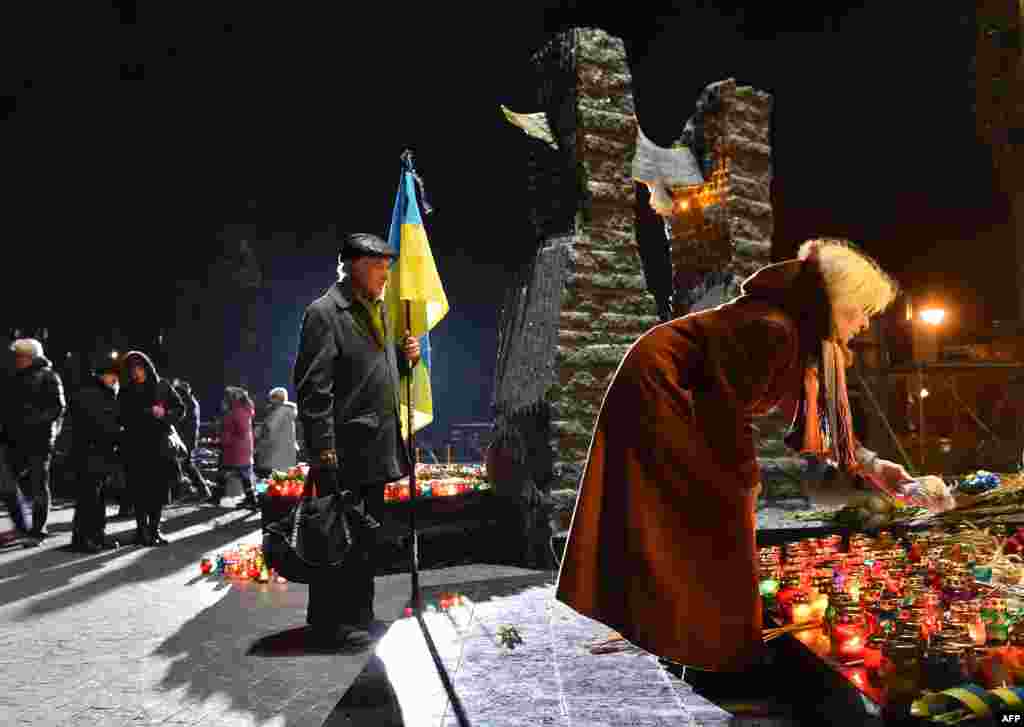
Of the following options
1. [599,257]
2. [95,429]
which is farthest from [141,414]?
[599,257]

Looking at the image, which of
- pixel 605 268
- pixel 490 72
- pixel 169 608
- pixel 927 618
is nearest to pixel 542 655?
pixel 927 618

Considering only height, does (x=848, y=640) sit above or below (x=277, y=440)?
below

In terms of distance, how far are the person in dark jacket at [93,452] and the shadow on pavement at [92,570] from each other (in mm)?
325

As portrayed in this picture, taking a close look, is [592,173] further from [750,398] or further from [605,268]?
[750,398]

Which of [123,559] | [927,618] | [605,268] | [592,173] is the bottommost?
[123,559]

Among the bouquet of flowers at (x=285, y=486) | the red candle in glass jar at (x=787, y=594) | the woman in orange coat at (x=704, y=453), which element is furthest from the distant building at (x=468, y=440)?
the woman in orange coat at (x=704, y=453)

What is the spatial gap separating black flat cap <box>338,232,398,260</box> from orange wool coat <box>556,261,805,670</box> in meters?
2.35

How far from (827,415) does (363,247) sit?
118 inches

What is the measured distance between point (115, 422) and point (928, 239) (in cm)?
2204

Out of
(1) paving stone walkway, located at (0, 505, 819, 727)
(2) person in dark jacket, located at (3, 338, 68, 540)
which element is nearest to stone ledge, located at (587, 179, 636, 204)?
(1) paving stone walkway, located at (0, 505, 819, 727)

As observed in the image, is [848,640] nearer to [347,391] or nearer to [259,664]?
[347,391]

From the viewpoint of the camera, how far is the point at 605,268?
716 cm

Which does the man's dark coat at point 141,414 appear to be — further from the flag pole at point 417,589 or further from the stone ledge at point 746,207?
the stone ledge at point 746,207

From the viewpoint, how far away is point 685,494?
270 cm
